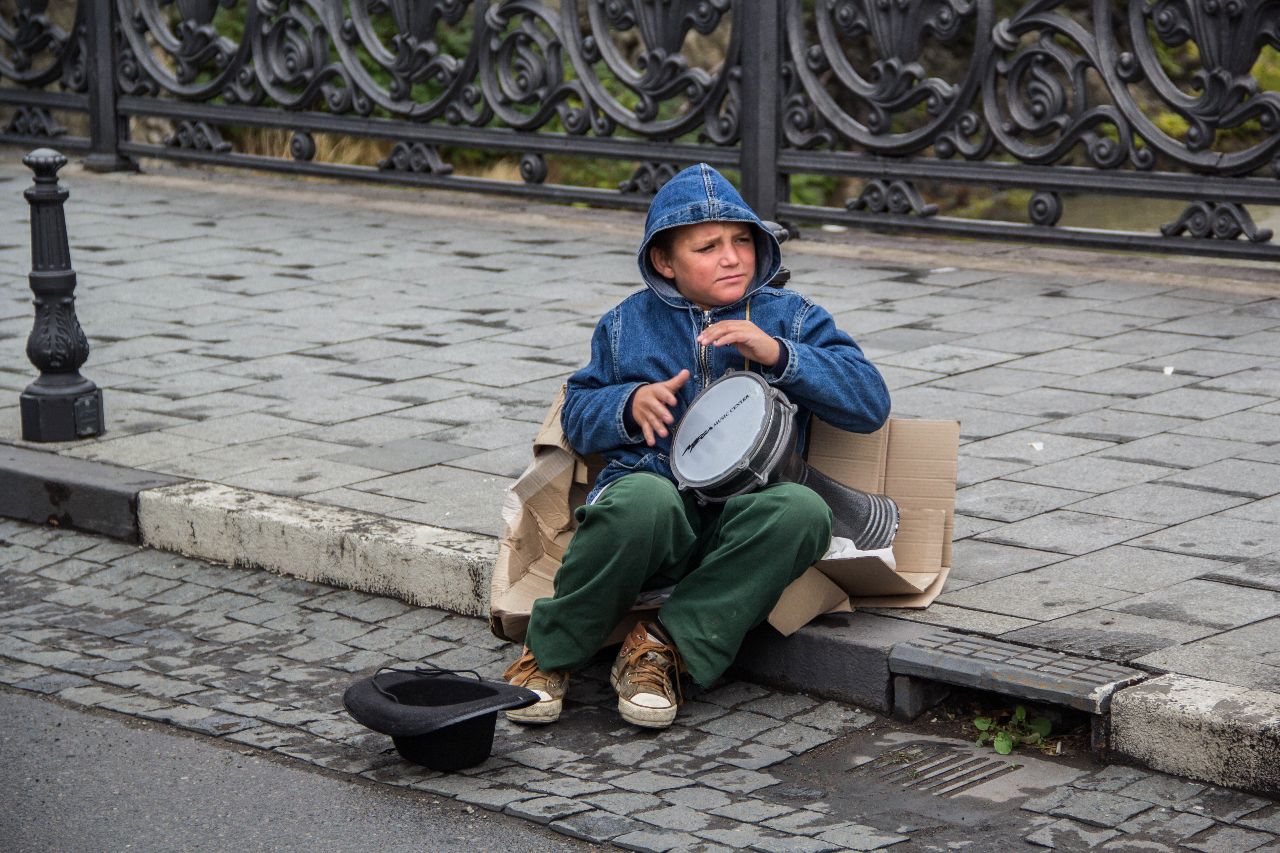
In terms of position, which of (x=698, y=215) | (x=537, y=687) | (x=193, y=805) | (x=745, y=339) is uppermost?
(x=698, y=215)

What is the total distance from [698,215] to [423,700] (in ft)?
4.05

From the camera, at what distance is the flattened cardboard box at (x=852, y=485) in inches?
174

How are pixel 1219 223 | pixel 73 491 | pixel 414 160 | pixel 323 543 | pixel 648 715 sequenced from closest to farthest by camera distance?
pixel 648 715
pixel 323 543
pixel 73 491
pixel 1219 223
pixel 414 160

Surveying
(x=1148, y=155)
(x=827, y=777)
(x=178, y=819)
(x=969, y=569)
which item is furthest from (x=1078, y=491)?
(x=1148, y=155)

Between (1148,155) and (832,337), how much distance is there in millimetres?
4805

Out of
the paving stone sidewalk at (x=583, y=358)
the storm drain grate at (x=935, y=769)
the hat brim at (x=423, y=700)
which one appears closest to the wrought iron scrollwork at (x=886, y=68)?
the paving stone sidewalk at (x=583, y=358)

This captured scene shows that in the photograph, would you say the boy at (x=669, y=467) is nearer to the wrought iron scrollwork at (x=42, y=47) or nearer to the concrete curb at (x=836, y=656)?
the concrete curb at (x=836, y=656)

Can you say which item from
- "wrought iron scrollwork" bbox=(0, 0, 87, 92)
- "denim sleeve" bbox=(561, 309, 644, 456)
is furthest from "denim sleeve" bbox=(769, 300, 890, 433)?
"wrought iron scrollwork" bbox=(0, 0, 87, 92)

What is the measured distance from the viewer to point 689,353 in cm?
440

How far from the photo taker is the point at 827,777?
388cm


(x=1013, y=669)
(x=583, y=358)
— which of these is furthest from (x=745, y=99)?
(x=1013, y=669)

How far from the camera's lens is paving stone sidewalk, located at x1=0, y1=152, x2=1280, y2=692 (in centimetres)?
452

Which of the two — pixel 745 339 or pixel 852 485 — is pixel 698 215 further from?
pixel 852 485

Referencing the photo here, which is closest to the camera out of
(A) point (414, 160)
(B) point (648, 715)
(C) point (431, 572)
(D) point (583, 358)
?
(B) point (648, 715)
